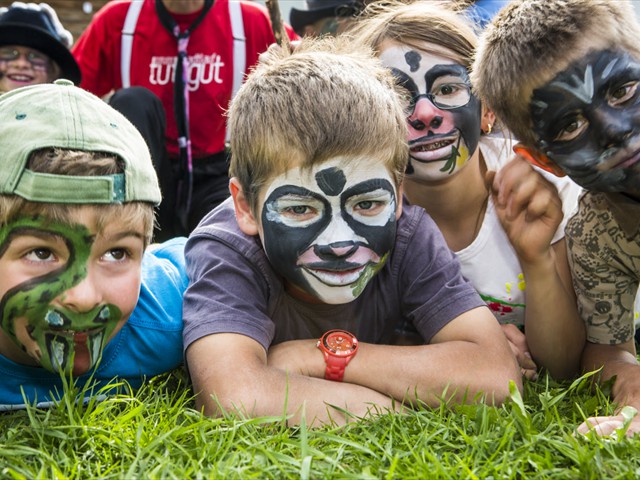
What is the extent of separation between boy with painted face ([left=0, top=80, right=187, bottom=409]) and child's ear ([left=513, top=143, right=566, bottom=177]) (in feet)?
3.96

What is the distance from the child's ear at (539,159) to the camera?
2.56m

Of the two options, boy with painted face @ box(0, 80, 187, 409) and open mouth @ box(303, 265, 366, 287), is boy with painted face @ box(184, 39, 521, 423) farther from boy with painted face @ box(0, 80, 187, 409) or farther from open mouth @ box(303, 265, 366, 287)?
boy with painted face @ box(0, 80, 187, 409)

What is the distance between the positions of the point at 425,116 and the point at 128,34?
2.39 metres

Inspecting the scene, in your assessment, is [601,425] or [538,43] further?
[538,43]

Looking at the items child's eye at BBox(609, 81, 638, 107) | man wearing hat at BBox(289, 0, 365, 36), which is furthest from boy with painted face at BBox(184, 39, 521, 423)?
man wearing hat at BBox(289, 0, 365, 36)

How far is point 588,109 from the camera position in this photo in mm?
2379

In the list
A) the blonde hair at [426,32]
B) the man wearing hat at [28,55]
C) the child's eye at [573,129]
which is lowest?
the man wearing hat at [28,55]

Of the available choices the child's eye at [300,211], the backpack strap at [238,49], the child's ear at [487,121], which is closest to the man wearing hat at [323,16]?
the backpack strap at [238,49]

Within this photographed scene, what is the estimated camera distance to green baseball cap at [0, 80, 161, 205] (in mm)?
2205

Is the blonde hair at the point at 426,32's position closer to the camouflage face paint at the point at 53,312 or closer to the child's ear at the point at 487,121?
the child's ear at the point at 487,121

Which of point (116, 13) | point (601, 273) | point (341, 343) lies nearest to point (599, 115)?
point (601, 273)

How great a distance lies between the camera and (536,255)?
111 inches

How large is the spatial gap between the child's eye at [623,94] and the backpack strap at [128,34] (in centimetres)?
308

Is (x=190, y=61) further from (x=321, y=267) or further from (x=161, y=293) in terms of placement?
(x=321, y=267)
